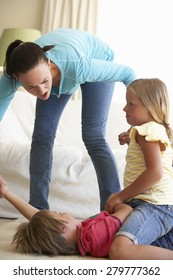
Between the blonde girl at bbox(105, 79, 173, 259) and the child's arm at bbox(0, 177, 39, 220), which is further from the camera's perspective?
the child's arm at bbox(0, 177, 39, 220)

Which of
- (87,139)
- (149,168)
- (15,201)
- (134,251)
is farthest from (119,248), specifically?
(87,139)

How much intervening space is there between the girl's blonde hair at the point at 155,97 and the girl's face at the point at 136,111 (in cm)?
1

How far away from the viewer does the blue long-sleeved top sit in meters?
1.79

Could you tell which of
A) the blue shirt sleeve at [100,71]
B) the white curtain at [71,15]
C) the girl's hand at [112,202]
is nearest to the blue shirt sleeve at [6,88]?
the blue shirt sleeve at [100,71]

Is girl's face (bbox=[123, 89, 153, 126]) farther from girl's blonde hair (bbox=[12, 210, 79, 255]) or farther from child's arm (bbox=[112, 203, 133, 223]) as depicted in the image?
girl's blonde hair (bbox=[12, 210, 79, 255])

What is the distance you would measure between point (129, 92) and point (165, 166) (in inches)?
10.9

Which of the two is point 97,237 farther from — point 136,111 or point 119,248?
point 136,111

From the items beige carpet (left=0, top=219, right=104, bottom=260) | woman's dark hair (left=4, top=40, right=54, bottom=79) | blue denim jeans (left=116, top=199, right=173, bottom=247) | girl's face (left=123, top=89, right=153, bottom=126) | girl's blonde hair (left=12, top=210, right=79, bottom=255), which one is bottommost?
beige carpet (left=0, top=219, right=104, bottom=260)

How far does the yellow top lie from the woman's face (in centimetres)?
34

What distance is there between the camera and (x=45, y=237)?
1.54 metres

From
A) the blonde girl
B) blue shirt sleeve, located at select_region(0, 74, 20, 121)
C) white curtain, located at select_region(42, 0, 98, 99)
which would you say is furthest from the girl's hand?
white curtain, located at select_region(42, 0, 98, 99)

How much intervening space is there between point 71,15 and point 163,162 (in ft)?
9.56
